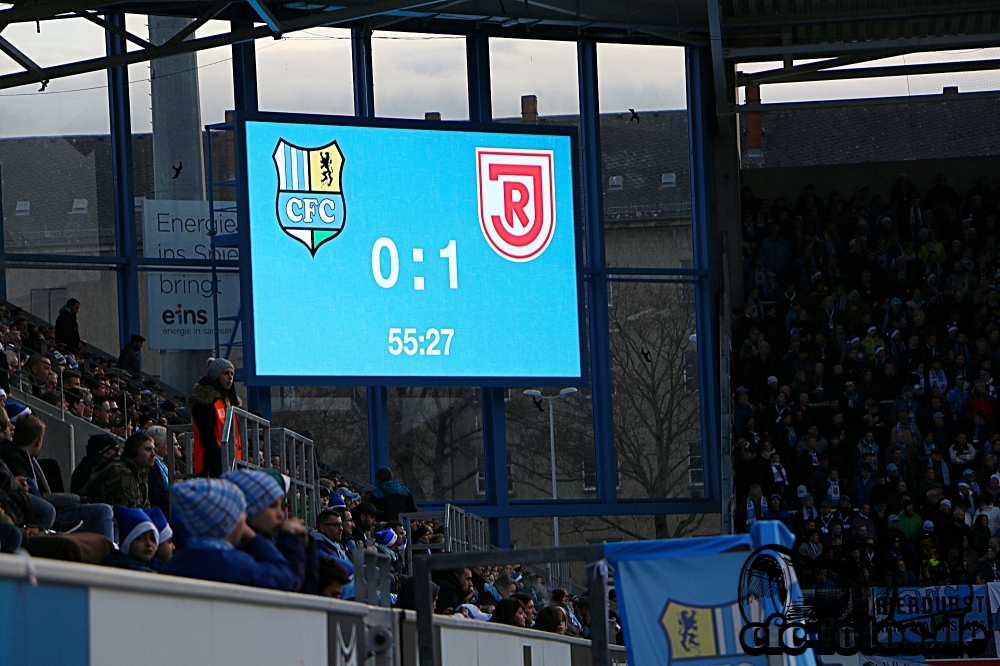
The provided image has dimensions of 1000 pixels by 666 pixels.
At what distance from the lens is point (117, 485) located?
274 inches

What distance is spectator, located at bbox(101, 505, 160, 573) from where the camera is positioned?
4.84 m

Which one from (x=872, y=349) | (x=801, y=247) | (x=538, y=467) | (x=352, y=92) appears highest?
(x=352, y=92)

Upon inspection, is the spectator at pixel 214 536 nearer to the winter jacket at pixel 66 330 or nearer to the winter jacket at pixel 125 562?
the winter jacket at pixel 125 562

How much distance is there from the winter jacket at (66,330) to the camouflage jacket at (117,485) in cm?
840

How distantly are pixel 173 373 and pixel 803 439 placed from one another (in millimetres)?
7590

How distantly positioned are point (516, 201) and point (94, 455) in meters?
8.81

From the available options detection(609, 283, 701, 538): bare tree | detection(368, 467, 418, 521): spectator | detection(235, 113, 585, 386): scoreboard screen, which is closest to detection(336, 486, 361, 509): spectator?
detection(368, 467, 418, 521): spectator

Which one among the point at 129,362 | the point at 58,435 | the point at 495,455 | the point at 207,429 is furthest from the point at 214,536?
the point at 495,455

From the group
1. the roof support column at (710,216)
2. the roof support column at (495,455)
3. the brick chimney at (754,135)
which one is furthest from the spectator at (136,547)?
the brick chimney at (754,135)

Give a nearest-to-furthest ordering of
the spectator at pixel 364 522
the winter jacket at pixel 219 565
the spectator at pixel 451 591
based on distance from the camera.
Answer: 1. the winter jacket at pixel 219 565
2. the spectator at pixel 451 591
3. the spectator at pixel 364 522

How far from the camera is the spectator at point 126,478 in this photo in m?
6.94

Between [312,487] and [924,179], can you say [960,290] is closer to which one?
[924,179]

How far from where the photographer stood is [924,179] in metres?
22.4

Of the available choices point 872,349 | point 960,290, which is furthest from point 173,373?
point 960,290
